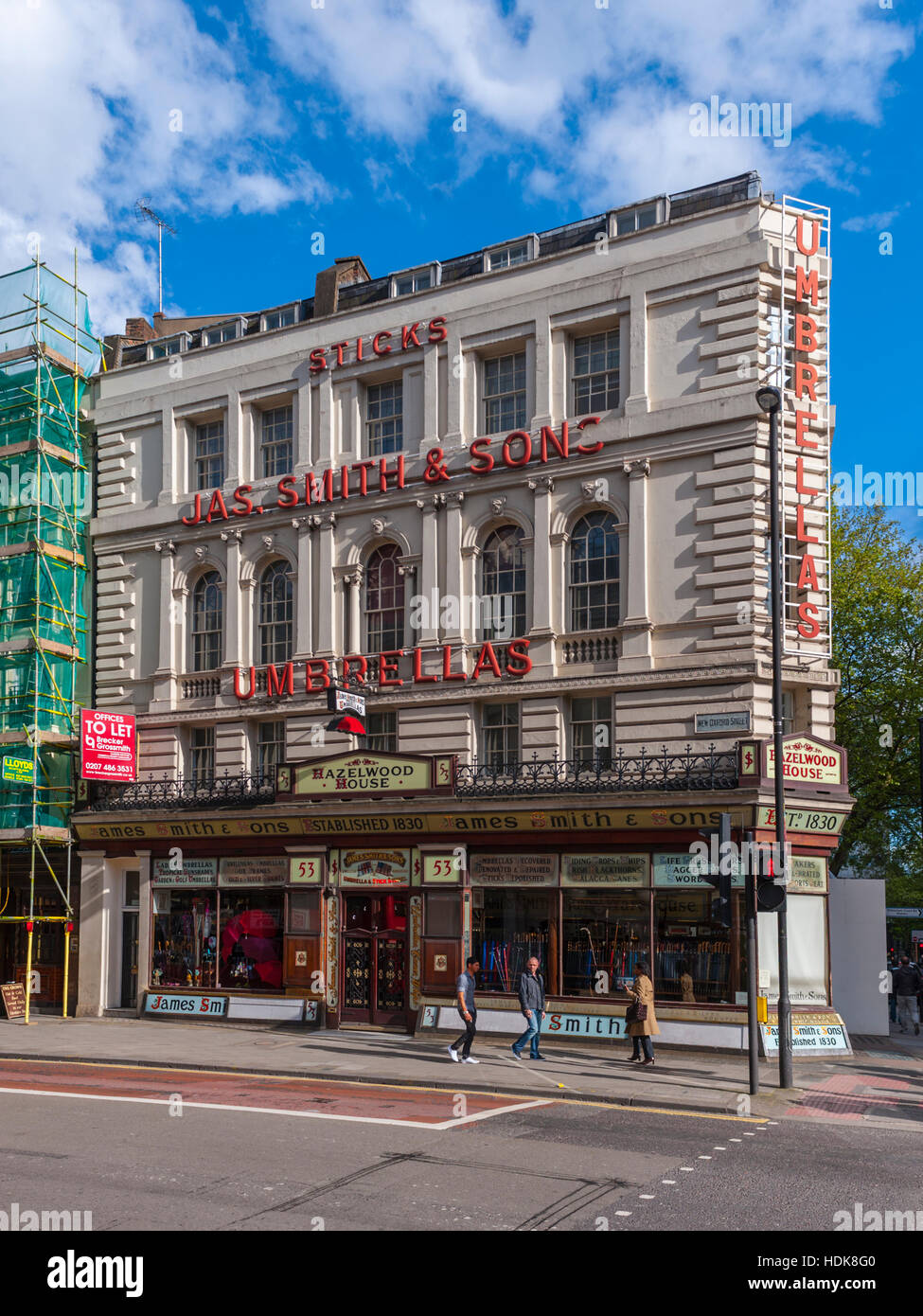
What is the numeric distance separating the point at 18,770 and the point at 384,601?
9.93 meters

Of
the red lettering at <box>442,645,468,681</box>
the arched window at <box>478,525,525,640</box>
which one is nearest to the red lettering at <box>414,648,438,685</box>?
the red lettering at <box>442,645,468,681</box>

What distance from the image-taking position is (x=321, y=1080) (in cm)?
2020

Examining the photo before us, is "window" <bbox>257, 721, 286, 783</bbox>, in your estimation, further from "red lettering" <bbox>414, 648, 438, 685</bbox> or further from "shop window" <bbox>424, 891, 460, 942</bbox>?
"shop window" <bbox>424, 891, 460, 942</bbox>

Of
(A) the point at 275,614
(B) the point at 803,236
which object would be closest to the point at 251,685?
(A) the point at 275,614

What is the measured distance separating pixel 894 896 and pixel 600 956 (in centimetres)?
3772

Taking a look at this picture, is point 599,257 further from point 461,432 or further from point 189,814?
point 189,814

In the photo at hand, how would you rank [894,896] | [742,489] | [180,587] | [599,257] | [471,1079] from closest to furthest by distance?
[471,1079], [742,489], [599,257], [180,587], [894,896]

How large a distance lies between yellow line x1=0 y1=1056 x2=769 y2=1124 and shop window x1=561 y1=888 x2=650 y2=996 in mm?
5785

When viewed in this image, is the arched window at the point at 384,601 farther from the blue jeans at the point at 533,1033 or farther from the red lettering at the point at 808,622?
the blue jeans at the point at 533,1033

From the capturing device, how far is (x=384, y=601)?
96.0 ft

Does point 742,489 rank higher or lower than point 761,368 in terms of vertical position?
lower

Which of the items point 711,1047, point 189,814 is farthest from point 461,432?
point 711,1047

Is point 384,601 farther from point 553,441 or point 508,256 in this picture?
point 508,256

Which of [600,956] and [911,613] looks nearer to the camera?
[600,956]
